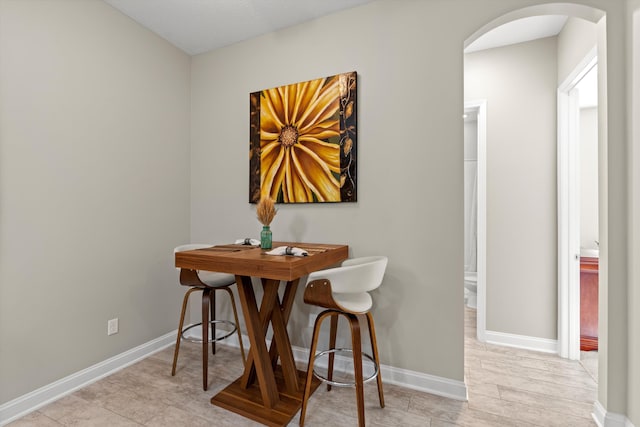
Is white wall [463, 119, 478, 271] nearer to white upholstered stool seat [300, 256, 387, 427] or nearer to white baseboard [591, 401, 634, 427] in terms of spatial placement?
white baseboard [591, 401, 634, 427]

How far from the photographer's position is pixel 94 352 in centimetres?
217

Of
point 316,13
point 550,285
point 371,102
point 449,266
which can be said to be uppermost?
point 316,13

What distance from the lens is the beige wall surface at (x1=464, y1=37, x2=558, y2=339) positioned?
2576mm

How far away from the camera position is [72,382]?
202 cm

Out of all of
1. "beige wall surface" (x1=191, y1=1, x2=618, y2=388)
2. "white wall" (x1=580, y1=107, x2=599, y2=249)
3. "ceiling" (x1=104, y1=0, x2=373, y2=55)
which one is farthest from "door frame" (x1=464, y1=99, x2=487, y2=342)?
"ceiling" (x1=104, y1=0, x2=373, y2=55)

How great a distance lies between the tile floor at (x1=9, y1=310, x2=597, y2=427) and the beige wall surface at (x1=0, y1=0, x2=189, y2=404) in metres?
0.31

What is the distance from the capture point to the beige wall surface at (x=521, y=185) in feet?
8.45

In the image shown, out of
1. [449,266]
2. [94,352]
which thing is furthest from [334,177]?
[94,352]

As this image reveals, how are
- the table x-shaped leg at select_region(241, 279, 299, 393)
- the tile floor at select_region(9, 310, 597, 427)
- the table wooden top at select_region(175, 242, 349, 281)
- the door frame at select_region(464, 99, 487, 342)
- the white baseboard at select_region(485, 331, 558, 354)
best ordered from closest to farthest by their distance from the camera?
the table wooden top at select_region(175, 242, 349, 281), the tile floor at select_region(9, 310, 597, 427), the table x-shaped leg at select_region(241, 279, 299, 393), the white baseboard at select_region(485, 331, 558, 354), the door frame at select_region(464, 99, 487, 342)

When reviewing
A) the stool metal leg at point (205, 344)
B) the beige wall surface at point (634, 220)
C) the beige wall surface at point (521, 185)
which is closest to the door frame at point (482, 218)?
the beige wall surface at point (521, 185)

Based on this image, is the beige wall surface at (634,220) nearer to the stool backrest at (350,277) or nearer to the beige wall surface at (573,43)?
the beige wall surface at (573,43)

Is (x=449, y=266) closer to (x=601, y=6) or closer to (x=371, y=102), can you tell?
(x=371, y=102)

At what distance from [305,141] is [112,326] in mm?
2024

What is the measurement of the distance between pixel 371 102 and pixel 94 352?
8.77ft
